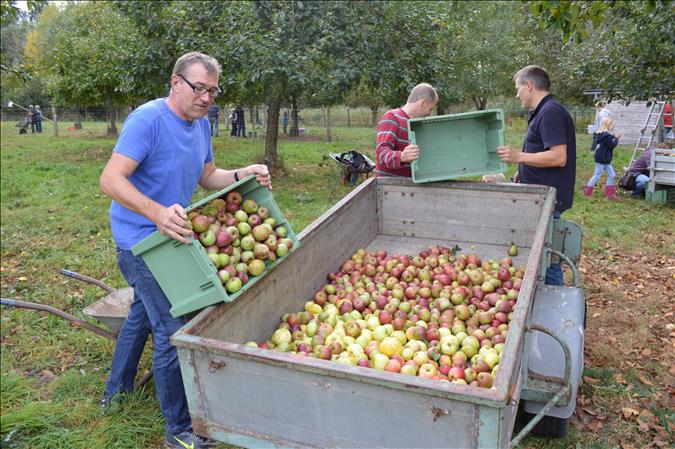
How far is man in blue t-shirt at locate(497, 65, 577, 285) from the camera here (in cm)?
463

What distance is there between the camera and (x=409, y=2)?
1105 cm

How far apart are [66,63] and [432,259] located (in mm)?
18327

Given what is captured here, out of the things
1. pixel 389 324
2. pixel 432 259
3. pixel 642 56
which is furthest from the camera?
pixel 642 56

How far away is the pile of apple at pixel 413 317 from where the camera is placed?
3.17 meters

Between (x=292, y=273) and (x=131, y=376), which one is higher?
(x=292, y=273)

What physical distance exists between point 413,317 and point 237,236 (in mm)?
1385

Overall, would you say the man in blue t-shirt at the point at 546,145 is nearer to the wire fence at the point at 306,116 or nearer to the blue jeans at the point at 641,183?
the blue jeans at the point at 641,183

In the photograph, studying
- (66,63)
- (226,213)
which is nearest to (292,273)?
(226,213)

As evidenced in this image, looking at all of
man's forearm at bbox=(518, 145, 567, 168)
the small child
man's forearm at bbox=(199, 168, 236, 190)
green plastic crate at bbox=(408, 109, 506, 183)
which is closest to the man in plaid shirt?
green plastic crate at bbox=(408, 109, 506, 183)

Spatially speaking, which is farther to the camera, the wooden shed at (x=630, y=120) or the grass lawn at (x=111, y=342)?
the wooden shed at (x=630, y=120)

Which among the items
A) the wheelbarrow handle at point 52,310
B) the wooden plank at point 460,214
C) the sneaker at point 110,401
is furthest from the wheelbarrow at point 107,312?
the wooden plank at point 460,214

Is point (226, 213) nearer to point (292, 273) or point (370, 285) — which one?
point (292, 273)

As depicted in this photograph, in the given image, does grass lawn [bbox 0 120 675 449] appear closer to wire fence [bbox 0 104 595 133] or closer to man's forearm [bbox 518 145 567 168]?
man's forearm [bbox 518 145 567 168]

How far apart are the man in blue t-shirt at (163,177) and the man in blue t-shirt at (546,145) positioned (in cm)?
247
